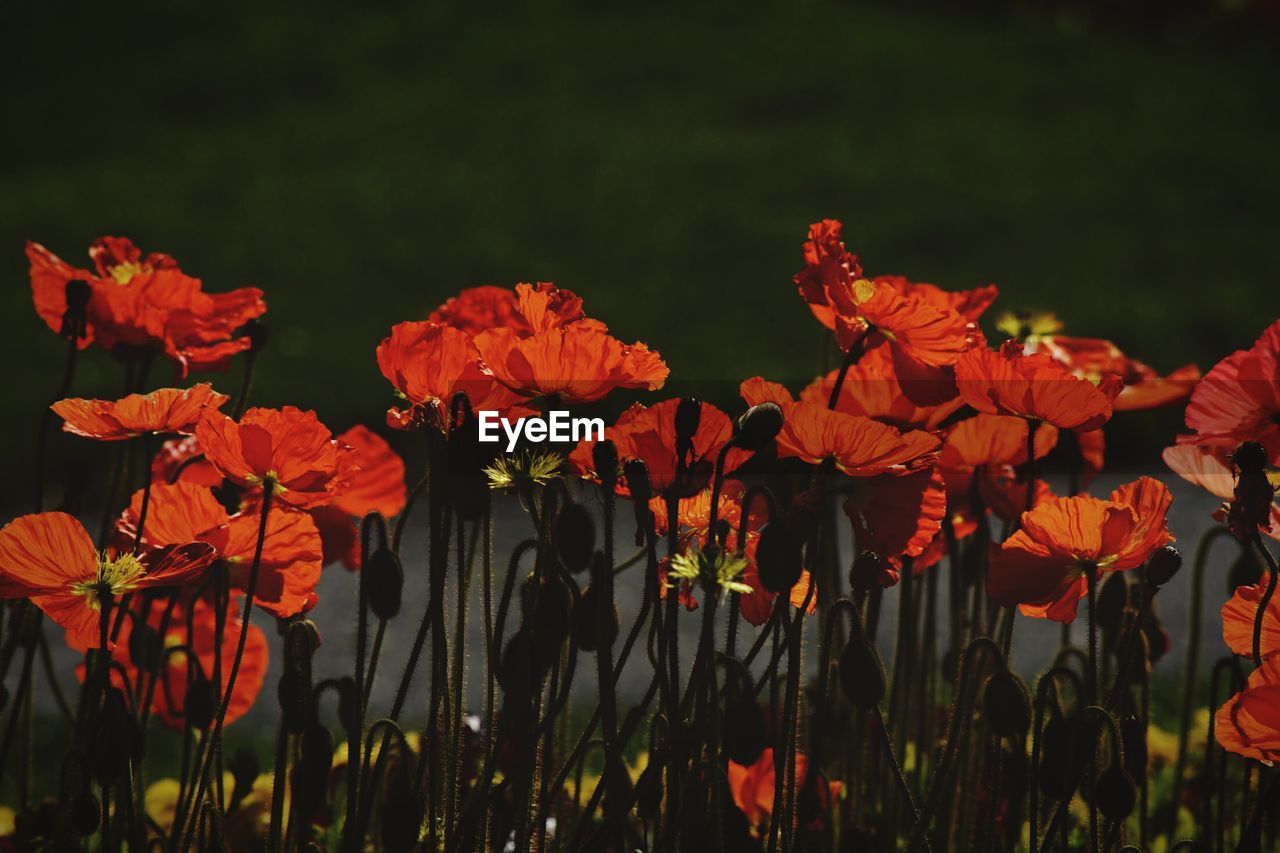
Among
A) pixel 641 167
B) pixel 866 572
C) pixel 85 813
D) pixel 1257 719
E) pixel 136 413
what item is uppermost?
pixel 641 167

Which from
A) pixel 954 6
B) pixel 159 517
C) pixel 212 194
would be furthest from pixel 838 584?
pixel 954 6

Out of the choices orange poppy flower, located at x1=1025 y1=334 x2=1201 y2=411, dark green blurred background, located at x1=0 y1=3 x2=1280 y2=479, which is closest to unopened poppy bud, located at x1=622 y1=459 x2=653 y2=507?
orange poppy flower, located at x1=1025 y1=334 x2=1201 y2=411

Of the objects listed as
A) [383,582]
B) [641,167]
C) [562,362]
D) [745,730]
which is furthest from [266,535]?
[641,167]

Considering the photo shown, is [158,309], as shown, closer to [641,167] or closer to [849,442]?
[849,442]

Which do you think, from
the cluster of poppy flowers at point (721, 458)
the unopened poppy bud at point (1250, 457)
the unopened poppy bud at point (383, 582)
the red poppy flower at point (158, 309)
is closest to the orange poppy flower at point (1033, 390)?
the cluster of poppy flowers at point (721, 458)

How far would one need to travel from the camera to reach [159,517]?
1.30 m

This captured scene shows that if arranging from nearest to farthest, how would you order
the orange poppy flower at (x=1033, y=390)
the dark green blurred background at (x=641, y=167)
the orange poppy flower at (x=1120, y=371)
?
the orange poppy flower at (x=1033, y=390) → the orange poppy flower at (x=1120, y=371) → the dark green blurred background at (x=641, y=167)

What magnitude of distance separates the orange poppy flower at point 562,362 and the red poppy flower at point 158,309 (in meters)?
0.40

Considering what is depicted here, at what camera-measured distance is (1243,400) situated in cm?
132

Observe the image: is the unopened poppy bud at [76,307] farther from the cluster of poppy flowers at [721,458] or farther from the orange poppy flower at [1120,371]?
the orange poppy flower at [1120,371]

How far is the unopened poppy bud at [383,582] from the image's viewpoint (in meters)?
1.26

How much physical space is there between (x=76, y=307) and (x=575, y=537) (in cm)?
55

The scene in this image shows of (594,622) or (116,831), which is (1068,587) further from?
(116,831)

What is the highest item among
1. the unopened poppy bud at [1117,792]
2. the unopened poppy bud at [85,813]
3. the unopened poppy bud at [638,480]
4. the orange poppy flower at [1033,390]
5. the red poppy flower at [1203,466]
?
the orange poppy flower at [1033,390]
